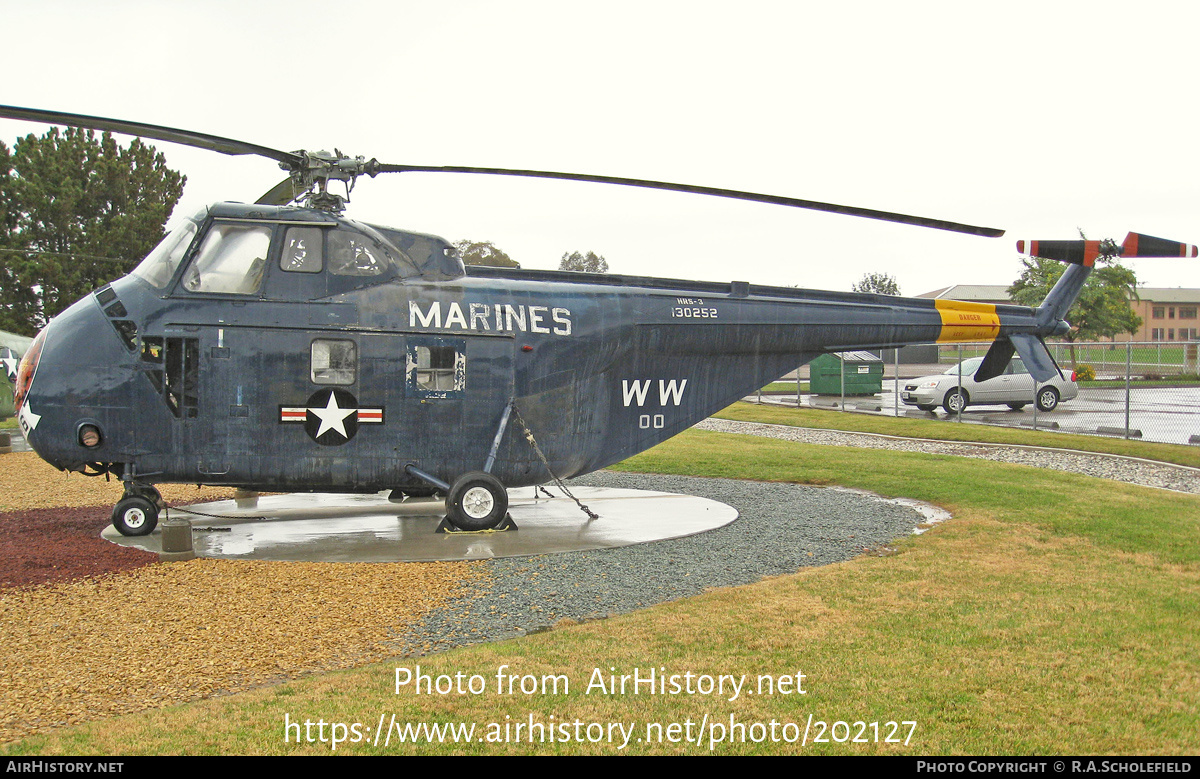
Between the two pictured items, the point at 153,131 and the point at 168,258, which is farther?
the point at 168,258

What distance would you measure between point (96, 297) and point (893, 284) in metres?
92.5

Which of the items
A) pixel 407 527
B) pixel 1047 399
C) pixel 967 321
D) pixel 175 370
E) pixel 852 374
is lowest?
pixel 407 527

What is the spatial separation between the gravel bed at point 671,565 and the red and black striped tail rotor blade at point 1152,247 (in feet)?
15.2

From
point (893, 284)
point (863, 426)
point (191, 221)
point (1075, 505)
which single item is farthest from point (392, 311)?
point (893, 284)

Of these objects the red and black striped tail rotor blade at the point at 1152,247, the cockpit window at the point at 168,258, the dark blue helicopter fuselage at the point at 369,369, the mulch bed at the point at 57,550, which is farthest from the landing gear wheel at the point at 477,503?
the red and black striped tail rotor blade at the point at 1152,247

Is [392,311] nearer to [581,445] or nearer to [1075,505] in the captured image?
[581,445]

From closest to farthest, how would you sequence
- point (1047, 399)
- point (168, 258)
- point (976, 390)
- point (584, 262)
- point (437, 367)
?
point (168, 258)
point (437, 367)
point (976, 390)
point (1047, 399)
point (584, 262)

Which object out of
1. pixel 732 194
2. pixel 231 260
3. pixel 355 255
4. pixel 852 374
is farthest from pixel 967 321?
pixel 852 374

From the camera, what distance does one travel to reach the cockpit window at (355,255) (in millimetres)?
9758

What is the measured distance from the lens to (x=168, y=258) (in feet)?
31.2

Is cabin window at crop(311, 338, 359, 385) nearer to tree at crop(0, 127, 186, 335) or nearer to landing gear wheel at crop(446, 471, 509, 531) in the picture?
landing gear wheel at crop(446, 471, 509, 531)

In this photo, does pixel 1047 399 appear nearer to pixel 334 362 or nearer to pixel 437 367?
pixel 437 367

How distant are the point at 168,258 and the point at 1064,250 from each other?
11.1 meters

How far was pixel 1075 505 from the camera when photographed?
11516 millimetres
